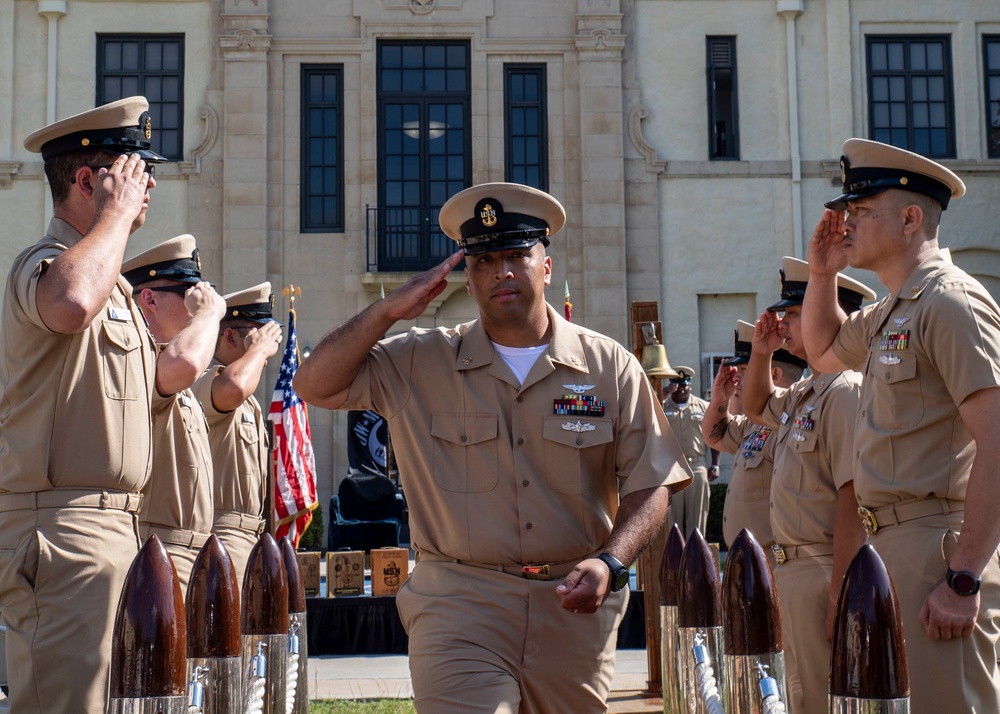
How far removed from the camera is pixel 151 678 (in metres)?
2.94

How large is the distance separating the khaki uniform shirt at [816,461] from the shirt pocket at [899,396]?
4.23 ft

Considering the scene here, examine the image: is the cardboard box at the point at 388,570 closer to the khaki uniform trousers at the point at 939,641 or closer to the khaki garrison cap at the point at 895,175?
the khaki garrison cap at the point at 895,175

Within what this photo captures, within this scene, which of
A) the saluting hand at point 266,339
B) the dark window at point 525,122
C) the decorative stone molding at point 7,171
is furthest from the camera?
the dark window at point 525,122

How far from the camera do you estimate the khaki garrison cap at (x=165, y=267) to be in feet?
19.9

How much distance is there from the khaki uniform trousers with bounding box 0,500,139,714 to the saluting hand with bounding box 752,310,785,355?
3826 mm

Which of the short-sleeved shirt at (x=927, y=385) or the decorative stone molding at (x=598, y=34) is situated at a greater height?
the decorative stone molding at (x=598, y=34)

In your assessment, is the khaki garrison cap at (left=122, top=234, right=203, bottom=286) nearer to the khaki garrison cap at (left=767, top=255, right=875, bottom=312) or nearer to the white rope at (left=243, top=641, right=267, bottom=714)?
the white rope at (left=243, top=641, right=267, bottom=714)

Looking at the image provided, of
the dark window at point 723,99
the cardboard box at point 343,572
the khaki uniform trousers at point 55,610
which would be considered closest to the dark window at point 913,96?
the dark window at point 723,99

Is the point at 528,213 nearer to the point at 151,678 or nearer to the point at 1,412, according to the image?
the point at 1,412

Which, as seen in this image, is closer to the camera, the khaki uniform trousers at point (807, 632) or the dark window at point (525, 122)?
the khaki uniform trousers at point (807, 632)

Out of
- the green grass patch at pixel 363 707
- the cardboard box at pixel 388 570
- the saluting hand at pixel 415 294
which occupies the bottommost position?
the green grass patch at pixel 363 707

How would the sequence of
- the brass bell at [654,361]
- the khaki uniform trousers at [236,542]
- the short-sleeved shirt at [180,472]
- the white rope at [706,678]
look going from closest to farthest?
1. the white rope at [706,678]
2. the short-sleeved shirt at [180,472]
3. the khaki uniform trousers at [236,542]
4. the brass bell at [654,361]

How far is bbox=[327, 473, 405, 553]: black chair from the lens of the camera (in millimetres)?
16109

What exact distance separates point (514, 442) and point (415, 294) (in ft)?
2.05
